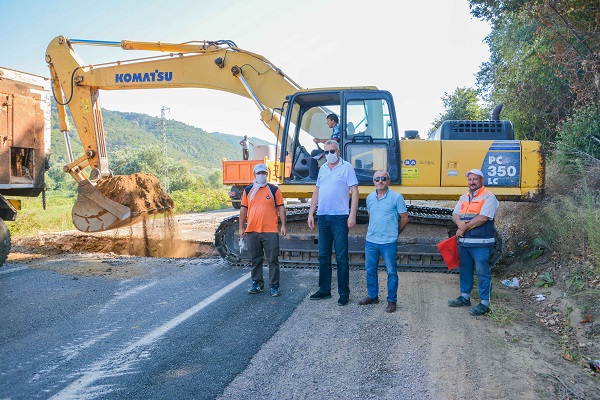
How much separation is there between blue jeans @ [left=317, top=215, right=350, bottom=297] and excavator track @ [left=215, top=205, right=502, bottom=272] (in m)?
2.09

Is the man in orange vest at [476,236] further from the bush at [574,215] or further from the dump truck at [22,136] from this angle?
the dump truck at [22,136]

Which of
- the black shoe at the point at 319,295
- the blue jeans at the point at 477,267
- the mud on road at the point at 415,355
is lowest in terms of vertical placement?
the mud on road at the point at 415,355

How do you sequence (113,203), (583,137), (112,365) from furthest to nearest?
(113,203) → (583,137) → (112,365)

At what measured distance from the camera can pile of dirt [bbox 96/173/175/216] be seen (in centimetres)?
1065

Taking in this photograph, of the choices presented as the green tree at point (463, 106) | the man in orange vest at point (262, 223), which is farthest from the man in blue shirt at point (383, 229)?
the green tree at point (463, 106)

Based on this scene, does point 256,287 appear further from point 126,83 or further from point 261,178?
point 126,83

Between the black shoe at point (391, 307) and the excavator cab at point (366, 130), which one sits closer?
the black shoe at point (391, 307)

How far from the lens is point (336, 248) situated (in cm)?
631

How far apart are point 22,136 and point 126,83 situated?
2.28 m

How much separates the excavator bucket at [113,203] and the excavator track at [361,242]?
2.60m

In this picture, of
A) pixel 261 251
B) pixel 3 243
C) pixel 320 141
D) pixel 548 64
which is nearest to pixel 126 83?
pixel 3 243

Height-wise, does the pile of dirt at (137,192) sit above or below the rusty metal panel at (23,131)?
below

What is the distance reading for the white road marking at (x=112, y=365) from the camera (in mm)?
3750

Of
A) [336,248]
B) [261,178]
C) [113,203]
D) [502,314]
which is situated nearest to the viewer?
[502,314]
